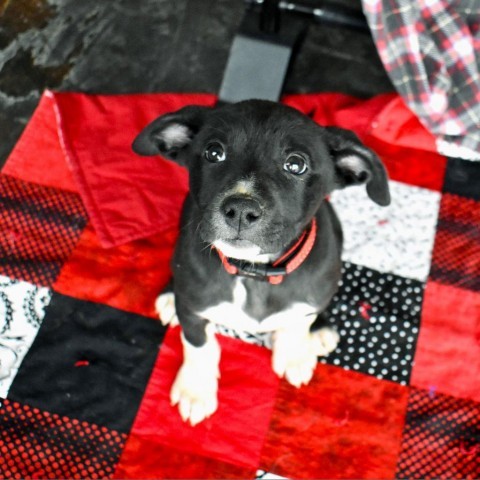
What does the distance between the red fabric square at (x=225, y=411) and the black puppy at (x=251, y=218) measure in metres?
0.07

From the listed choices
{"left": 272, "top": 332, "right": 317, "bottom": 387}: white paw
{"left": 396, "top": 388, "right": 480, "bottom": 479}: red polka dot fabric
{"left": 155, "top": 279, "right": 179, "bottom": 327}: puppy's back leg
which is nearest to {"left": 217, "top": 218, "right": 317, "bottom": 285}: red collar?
{"left": 272, "top": 332, "right": 317, "bottom": 387}: white paw

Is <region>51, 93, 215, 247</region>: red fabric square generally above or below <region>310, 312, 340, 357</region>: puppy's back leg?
above

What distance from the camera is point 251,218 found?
1.90 m

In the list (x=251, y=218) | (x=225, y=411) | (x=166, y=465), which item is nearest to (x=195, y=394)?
(x=225, y=411)

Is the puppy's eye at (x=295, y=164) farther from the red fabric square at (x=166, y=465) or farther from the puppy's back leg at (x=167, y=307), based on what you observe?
the red fabric square at (x=166, y=465)

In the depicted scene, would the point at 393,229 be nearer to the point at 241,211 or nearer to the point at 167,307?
the point at 167,307

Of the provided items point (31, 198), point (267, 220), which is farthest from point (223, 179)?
point (31, 198)

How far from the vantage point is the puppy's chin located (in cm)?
198

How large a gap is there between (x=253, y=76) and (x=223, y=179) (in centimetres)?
148

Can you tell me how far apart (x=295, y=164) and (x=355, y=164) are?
0.84ft

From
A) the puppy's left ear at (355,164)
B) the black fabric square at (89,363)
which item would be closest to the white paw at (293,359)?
the black fabric square at (89,363)

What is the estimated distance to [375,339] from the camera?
9.37 feet

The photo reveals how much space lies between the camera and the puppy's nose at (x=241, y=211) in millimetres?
1879

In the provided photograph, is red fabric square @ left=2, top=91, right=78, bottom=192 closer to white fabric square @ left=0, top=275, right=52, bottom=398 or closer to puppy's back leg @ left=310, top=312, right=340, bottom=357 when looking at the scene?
white fabric square @ left=0, top=275, right=52, bottom=398
